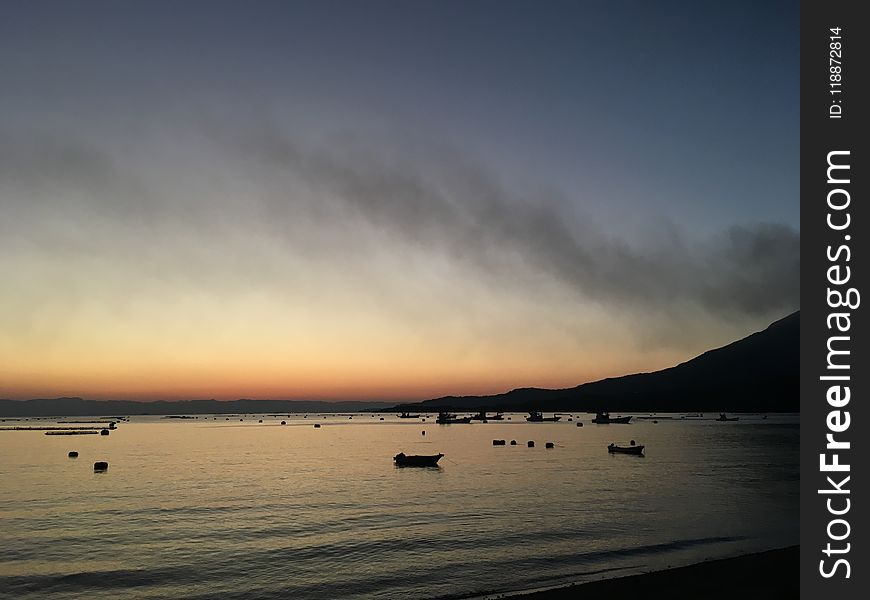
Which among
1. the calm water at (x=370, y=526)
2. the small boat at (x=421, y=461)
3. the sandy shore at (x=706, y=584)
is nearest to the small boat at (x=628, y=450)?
the calm water at (x=370, y=526)

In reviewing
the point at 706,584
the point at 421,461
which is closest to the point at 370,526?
the point at 706,584

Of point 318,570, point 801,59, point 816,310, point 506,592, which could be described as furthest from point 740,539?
point 801,59

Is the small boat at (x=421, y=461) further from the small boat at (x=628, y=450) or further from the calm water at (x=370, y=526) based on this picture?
the small boat at (x=628, y=450)

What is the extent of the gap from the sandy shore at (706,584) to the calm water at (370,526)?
4283 mm

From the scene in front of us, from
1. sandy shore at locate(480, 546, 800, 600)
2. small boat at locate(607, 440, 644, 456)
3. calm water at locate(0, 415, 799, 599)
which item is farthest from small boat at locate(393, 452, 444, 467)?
sandy shore at locate(480, 546, 800, 600)

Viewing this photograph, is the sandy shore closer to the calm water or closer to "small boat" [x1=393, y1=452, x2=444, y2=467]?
the calm water

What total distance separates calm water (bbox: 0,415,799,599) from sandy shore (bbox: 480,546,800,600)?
4283 millimetres

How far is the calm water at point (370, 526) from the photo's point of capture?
2941 cm

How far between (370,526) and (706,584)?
25.0 metres

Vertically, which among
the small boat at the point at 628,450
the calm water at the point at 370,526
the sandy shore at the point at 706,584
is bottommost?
the small boat at the point at 628,450

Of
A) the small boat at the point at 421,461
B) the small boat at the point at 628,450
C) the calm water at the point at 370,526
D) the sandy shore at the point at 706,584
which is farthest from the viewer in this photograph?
the small boat at the point at 628,450

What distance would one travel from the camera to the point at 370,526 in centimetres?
4269

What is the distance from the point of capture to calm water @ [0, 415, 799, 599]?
29406 mm

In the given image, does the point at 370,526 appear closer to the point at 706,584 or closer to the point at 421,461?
the point at 706,584
